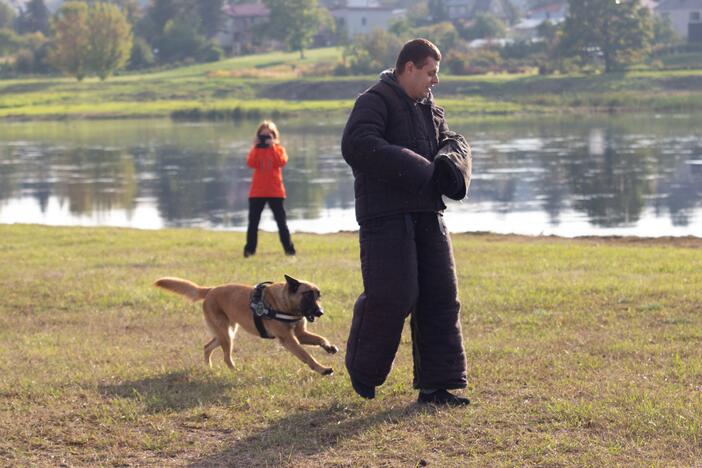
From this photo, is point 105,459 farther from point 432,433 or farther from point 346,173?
point 346,173

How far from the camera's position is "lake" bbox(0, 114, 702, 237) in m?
23.5

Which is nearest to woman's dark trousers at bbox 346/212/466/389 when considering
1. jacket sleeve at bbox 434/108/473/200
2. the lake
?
jacket sleeve at bbox 434/108/473/200

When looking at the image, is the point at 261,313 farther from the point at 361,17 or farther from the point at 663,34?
the point at 361,17

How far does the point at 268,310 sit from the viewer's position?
303 inches

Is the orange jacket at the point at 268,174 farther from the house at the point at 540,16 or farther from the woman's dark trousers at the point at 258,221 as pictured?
the house at the point at 540,16

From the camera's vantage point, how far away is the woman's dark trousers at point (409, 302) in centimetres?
660

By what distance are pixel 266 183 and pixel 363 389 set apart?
27.5 feet

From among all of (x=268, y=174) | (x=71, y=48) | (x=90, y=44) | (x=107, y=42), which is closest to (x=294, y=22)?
(x=107, y=42)

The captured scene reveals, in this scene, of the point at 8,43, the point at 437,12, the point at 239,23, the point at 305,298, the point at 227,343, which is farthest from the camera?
the point at 437,12

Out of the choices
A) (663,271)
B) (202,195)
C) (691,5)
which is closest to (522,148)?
(202,195)

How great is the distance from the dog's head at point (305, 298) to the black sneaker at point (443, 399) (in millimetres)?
977

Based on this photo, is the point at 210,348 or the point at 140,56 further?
the point at 140,56

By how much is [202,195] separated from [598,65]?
50.8 m

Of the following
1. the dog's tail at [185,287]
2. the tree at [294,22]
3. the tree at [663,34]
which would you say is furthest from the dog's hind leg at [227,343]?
the tree at [294,22]
